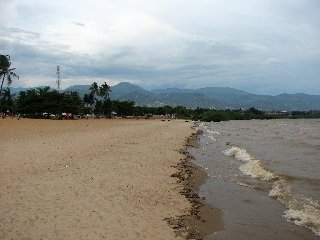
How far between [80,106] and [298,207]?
98654 millimetres

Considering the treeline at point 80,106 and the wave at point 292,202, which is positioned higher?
the treeline at point 80,106

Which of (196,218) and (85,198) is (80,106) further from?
(196,218)

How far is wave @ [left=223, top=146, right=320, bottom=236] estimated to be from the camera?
9.62m

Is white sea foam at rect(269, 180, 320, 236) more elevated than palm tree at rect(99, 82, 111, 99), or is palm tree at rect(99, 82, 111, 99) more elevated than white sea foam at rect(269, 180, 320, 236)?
palm tree at rect(99, 82, 111, 99)

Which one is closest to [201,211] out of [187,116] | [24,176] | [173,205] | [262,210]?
[173,205]

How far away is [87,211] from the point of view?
9359 millimetres

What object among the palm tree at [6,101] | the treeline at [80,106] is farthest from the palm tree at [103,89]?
the palm tree at [6,101]

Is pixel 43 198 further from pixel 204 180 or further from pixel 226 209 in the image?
pixel 204 180

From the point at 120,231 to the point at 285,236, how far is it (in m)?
A: 4.05

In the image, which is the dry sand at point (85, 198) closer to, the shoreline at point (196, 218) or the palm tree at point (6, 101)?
the shoreline at point (196, 218)

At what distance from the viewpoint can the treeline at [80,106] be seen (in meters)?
83.0

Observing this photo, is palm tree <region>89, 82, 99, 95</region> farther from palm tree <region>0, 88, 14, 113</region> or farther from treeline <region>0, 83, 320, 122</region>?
palm tree <region>0, 88, 14, 113</region>

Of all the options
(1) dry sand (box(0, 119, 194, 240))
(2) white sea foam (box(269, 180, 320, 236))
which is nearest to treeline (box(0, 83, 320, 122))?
(1) dry sand (box(0, 119, 194, 240))

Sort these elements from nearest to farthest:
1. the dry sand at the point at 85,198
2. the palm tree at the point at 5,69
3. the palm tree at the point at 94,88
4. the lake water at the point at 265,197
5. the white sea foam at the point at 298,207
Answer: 1. the dry sand at the point at 85,198
2. the lake water at the point at 265,197
3. the white sea foam at the point at 298,207
4. the palm tree at the point at 5,69
5. the palm tree at the point at 94,88
